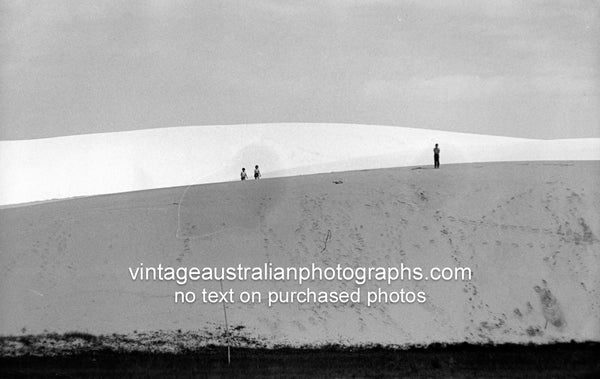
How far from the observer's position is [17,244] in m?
24.7

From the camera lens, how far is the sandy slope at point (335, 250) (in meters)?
22.3

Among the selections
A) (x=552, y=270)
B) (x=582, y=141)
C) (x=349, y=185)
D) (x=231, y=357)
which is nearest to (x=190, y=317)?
(x=231, y=357)

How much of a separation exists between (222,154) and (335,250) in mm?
25087

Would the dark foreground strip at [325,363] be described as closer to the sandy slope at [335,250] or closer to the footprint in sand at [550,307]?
the sandy slope at [335,250]

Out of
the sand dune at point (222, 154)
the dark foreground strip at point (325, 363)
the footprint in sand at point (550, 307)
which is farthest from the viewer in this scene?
the sand dune at point (222, 154)

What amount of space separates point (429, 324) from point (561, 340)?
11.1 feet

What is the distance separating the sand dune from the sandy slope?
6.96 meters

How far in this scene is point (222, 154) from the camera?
4906 cm

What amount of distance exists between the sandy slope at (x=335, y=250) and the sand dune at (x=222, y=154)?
6.96m

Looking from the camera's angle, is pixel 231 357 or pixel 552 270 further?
pixel 552 270

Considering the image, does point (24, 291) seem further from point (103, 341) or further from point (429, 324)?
point (429, 324)

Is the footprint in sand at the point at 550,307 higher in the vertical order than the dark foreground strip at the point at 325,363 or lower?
→ higher

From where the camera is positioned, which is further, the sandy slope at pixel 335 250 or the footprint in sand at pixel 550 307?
the footprint in sand at pixel 550 307

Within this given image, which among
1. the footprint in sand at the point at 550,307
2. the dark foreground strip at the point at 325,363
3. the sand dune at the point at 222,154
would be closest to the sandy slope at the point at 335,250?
the footprint in sand at the point at 550,307
